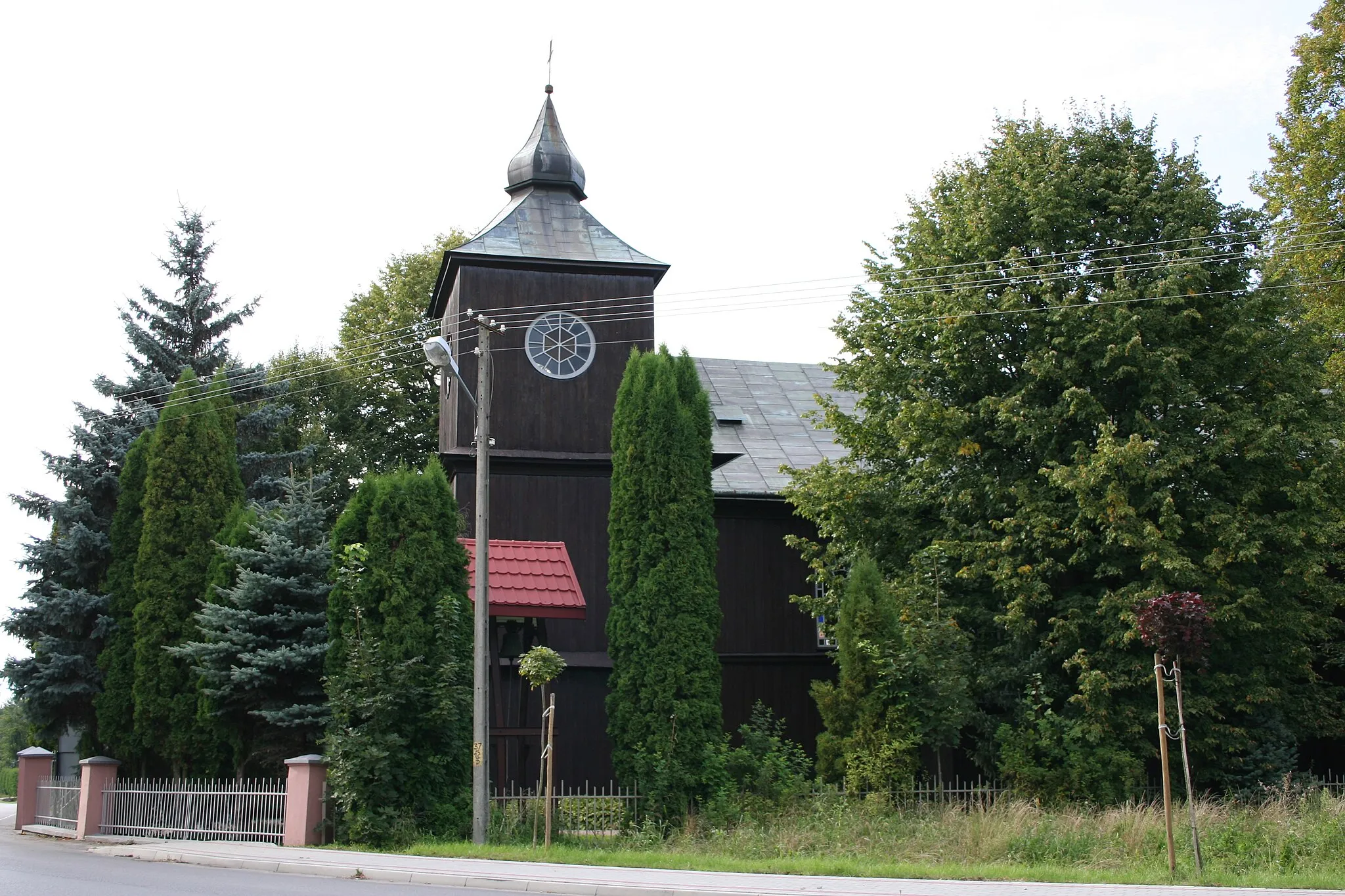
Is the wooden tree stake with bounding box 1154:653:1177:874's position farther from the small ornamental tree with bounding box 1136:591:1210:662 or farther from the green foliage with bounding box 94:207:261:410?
the green foliage with bounding box 94:207:261:410

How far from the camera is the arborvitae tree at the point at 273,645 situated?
17.9 m

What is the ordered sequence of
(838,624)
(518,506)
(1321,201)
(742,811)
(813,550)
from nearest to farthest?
(742,811) → (838,624) → (813,550) → (518,506) → (1321,201)

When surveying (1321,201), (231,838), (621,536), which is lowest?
(231,838)

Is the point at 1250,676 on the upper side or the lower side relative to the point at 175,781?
upper

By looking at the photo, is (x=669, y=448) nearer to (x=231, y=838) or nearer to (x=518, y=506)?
(x=518, y=506)

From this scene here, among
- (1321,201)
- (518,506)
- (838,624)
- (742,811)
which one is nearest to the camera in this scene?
(742,811)

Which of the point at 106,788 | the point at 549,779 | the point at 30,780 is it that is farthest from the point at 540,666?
the point at 30,780

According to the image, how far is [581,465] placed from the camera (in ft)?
79.2

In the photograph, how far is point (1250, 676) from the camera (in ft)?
62.7

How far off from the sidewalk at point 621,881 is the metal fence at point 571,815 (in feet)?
6.48

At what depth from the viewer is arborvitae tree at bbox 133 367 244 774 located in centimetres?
2061

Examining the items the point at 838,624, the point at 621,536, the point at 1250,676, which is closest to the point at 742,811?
the point at 838,624

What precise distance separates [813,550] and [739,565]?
3.07 metres

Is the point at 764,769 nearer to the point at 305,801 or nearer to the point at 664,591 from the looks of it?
the point at 664,591
